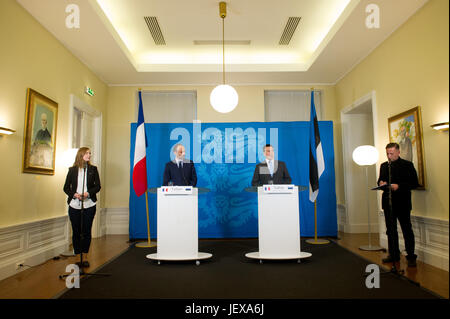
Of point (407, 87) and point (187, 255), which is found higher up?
point (407, 87)

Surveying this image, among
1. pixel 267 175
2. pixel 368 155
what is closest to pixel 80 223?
pixel 267 175

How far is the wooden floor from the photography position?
9.93 ft

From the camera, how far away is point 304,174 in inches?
245

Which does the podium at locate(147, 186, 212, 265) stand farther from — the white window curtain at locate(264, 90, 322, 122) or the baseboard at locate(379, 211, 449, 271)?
the white window curtain at locate(264, 90, 322, 122)

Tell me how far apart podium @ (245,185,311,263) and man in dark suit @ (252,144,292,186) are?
0.50 m

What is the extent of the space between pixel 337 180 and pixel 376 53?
9.02 feet

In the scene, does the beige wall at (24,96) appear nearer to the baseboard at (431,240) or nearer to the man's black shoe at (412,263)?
the man's black shoe at (412,263)

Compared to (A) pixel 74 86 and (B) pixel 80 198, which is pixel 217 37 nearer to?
(A) pixel 74 86

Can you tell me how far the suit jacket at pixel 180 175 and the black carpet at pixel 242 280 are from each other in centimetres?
118

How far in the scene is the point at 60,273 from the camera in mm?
3754

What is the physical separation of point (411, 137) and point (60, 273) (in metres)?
4.69

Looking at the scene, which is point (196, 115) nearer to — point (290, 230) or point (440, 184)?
point (290, 230)
